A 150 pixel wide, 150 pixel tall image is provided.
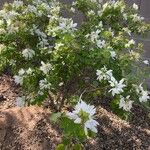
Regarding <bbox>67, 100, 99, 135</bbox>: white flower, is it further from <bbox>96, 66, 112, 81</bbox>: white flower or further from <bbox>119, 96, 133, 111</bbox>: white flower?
<bbox>96, 66, 112, 81</bbox>: white flower

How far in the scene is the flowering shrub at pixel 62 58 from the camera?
4129mm

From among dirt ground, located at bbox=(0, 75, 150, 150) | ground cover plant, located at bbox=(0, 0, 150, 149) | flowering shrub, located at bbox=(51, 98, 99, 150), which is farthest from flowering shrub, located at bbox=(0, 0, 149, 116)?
flowering shrub, located at bbox=(51, 98, 99, 150)

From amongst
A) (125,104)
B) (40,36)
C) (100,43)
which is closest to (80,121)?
(125,104)

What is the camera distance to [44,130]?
5.02m

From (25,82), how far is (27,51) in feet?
0.95

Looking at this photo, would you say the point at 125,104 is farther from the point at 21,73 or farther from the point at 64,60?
the point at 21,73

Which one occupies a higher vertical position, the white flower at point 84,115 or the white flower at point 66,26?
the white flower at point 66,26

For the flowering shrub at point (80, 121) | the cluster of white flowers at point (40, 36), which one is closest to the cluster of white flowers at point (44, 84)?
the cluster of white flowers at point (40, 36)

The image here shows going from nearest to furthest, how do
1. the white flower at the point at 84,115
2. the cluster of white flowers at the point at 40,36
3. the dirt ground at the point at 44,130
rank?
the white flower at the point at 84,115 < the cluster of white flowers at the point at 40,36 < the dirt ground at the point at 44,130

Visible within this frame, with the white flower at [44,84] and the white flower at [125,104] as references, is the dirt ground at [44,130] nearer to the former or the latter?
the white flower at [44,84]

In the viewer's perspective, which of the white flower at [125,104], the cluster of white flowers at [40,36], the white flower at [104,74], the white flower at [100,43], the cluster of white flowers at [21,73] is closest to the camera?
the white flower at [125,104]

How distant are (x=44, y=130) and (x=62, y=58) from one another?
1079 mm

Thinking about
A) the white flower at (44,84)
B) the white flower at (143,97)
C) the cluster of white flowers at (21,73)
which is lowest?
the white flower at (143,97)

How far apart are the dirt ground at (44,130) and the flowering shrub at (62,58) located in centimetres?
30
